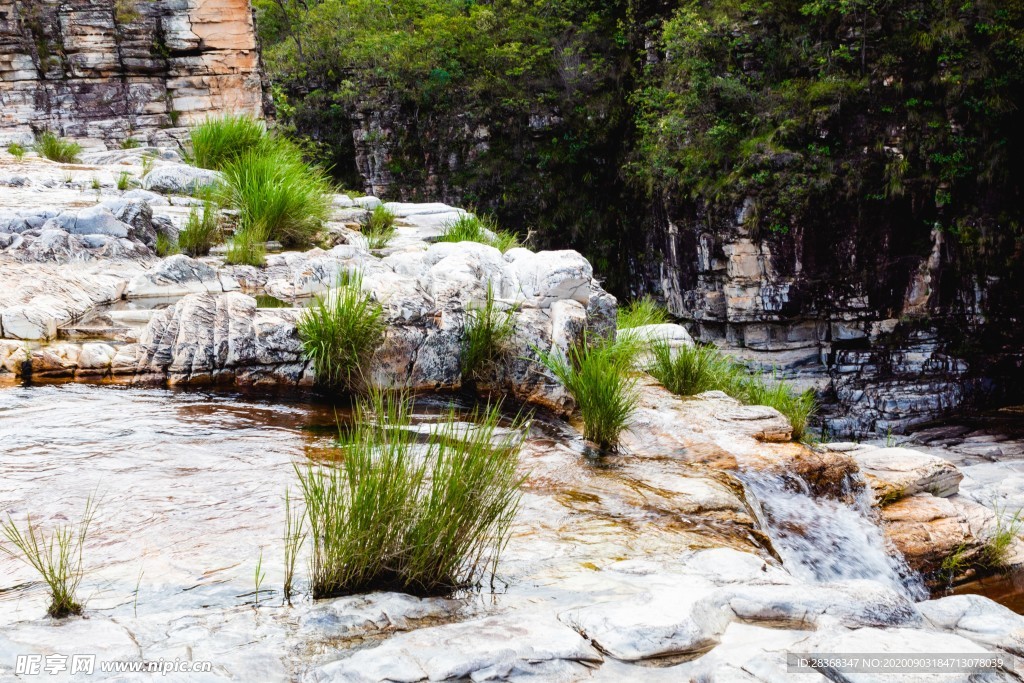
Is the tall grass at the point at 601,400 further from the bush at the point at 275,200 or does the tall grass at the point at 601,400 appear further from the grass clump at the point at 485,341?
the bush at the point at 275,200

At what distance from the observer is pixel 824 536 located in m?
4.17

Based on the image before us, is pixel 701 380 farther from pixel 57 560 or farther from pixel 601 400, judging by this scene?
pixel 57 560

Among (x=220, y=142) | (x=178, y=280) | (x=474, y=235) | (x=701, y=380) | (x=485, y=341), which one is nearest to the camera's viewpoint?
(x=485, y=341)

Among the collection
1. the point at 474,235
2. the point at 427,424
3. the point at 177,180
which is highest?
the point at 177,180

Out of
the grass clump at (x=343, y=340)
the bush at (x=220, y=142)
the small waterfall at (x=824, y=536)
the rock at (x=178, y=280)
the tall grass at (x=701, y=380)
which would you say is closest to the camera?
the small waterfall at (x=824, y=536)

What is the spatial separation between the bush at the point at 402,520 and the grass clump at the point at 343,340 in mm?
2274

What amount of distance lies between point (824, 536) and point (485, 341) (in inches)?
91.1

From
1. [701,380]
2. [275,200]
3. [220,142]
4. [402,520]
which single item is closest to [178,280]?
[275,200]

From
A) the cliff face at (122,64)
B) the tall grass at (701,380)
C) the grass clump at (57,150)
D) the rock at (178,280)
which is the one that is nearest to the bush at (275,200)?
the rock at (178,280)

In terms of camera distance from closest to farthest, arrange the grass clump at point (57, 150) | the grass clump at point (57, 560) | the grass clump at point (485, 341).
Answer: the grass clump at point (57, 560) → the grass clump at point (485, 341) → the grass clump at point (57, 150)

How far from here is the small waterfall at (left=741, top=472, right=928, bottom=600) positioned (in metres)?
3.95

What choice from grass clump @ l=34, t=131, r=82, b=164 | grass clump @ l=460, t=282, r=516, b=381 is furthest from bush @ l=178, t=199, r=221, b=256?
grass clump @ l=34, t=131, r=82, b=164

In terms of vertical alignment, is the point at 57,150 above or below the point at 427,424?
above

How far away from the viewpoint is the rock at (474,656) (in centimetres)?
198
